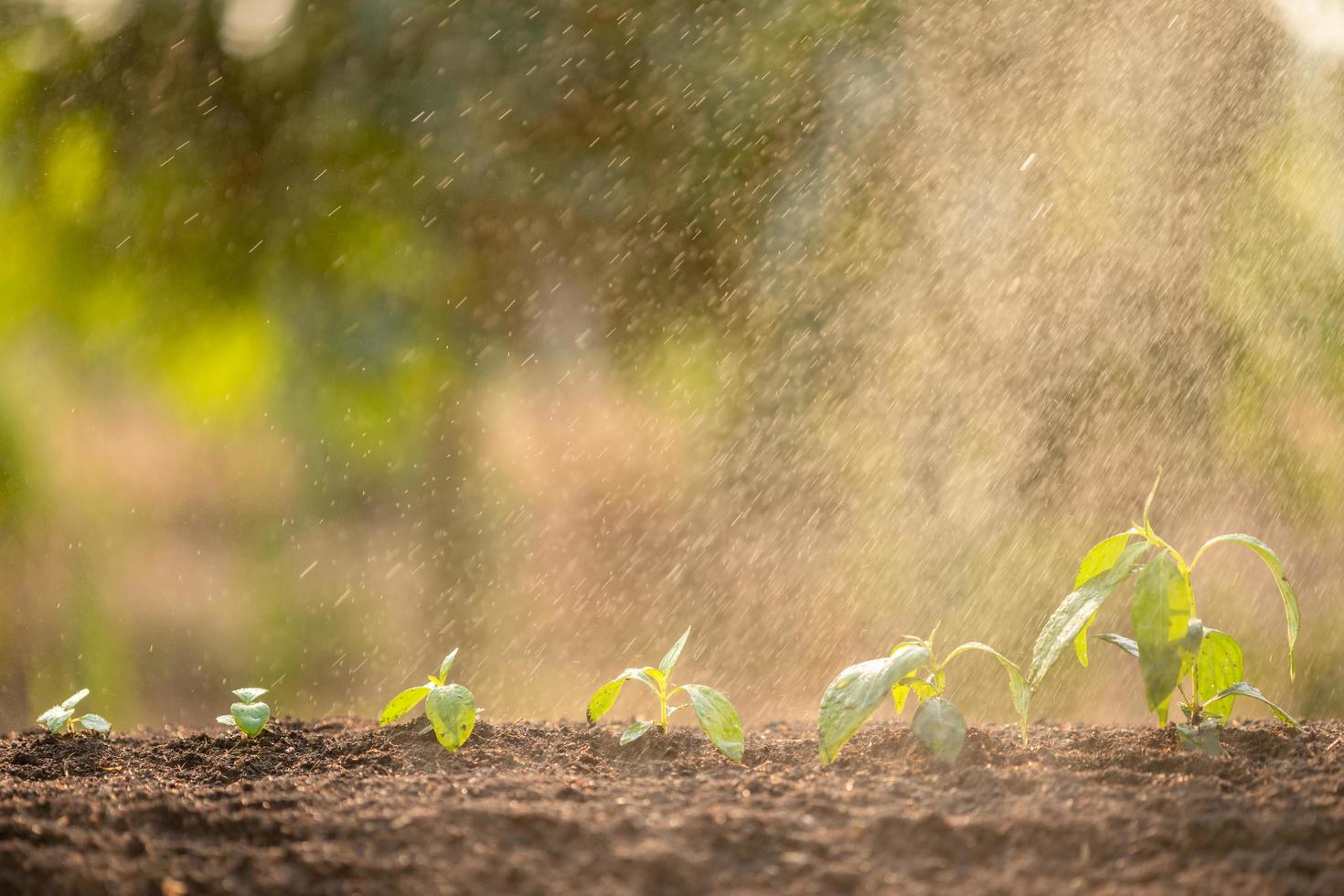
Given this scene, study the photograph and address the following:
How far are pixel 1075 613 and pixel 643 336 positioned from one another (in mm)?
2376

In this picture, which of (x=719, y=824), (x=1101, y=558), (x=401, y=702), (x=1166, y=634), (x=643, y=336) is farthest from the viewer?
(x=643, y=336)

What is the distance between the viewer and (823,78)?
11.6 ft

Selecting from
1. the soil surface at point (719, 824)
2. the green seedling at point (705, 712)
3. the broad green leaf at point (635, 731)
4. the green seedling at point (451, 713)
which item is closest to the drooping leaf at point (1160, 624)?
the soil surface at point (719, 824)

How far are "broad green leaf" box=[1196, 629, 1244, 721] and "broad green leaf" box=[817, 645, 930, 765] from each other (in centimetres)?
40

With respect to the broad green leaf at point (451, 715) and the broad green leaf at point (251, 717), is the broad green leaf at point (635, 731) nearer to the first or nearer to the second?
the broad green leaf at point (451, 715)

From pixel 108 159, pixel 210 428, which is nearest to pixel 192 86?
pixel 108 159

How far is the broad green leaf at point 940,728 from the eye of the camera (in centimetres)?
129

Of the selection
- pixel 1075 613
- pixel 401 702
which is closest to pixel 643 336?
pixel 401 702

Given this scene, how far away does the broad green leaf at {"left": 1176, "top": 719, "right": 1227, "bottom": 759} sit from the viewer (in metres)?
1.30

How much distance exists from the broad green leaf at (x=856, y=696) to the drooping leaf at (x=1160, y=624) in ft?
0.84

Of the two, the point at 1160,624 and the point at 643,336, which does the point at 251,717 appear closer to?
the point at 1160,624

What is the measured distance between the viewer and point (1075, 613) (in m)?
1.31

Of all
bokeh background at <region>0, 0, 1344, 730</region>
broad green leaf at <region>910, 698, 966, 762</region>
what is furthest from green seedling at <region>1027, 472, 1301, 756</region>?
bokeh background at <region>0, 0, 1344, 730</region>

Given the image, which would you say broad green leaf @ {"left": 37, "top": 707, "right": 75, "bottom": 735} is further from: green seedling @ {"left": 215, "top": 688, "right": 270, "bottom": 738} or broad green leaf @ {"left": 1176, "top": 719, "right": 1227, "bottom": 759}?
broad green leaf @ {"left": 1176, "top": 719, "right": 1227, "bottom": 759}
